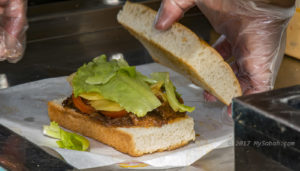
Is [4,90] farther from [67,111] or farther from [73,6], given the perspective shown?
[73,6]

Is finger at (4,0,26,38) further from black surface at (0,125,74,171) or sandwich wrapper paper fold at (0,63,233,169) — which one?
black surface at (0,125,74,171)

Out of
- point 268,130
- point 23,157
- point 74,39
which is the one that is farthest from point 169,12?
point 74,39

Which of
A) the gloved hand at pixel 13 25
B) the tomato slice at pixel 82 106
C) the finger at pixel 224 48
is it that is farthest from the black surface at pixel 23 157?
the finger at pixel 224 48

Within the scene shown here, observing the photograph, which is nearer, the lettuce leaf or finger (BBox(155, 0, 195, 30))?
the lettuce leaf

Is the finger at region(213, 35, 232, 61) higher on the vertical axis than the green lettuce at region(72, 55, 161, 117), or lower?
lower

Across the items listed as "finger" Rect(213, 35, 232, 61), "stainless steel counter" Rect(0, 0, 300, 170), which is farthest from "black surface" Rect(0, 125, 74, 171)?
"finger" Rect(213, 35, 232, 61)

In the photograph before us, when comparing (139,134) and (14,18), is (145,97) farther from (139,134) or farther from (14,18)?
(14,18)
